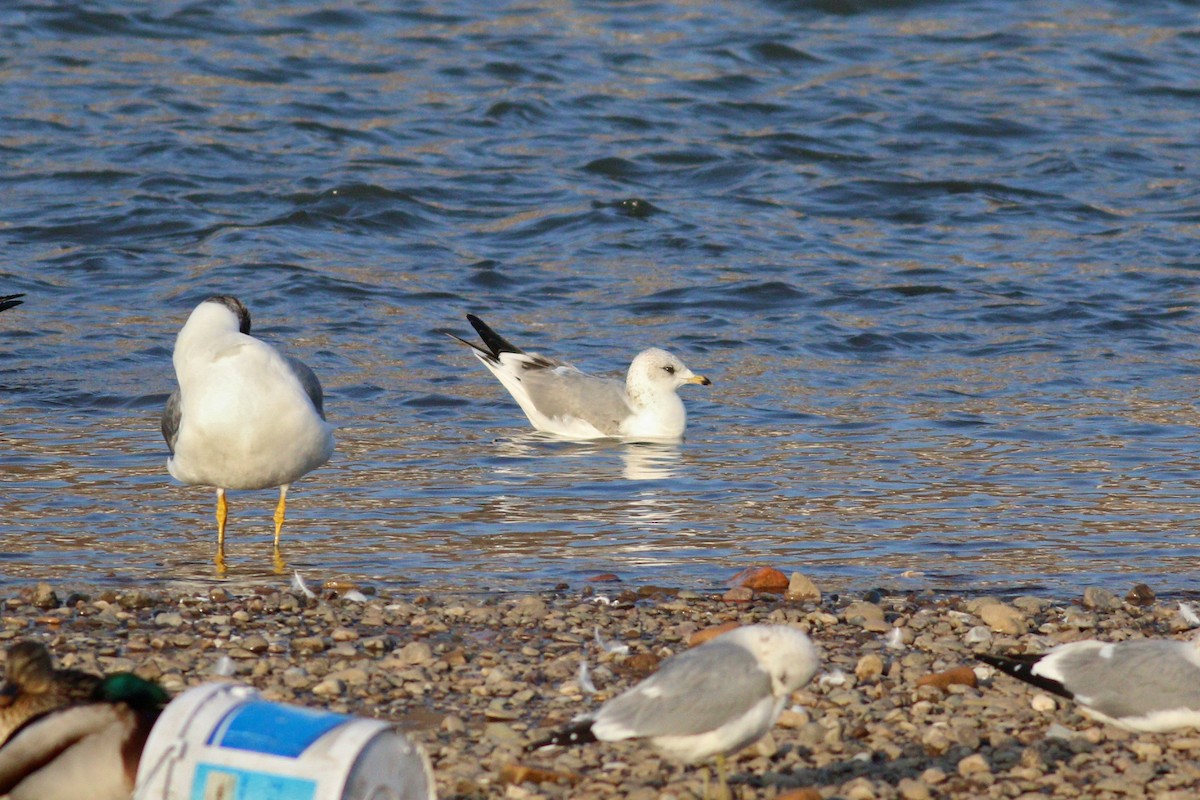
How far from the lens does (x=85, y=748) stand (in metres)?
3.69

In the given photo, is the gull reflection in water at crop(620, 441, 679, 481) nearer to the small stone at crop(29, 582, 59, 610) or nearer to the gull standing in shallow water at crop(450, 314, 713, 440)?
the gull standing in shallow water at crop(450, 314, 713, 440)

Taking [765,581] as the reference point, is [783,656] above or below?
above

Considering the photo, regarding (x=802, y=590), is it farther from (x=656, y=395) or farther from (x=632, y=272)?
(x=632, y=272)

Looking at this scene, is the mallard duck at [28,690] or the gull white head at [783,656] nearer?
the mallard duck at [28,690]

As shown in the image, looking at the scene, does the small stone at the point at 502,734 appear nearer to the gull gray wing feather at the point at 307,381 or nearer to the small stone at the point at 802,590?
the small stone at the point at 802,590

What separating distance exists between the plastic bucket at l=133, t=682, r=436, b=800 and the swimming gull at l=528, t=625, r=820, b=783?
516 mm

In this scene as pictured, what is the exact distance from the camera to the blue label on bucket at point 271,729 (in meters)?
3.64

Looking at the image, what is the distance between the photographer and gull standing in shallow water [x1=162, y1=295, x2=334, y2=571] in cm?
648

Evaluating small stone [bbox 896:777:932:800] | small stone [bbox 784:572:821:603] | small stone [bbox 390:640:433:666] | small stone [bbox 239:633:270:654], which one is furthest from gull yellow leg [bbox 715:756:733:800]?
small stone [bbox 784:572:821:603]

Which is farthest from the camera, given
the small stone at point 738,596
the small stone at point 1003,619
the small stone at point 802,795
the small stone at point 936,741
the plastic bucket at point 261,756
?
the small stone at point 738,596

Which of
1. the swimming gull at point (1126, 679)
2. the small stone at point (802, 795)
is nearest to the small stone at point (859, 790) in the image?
the small stone at point (802, 795)

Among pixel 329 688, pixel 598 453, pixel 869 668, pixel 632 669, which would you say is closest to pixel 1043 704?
pixel 869 668

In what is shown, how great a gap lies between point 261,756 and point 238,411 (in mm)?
2978

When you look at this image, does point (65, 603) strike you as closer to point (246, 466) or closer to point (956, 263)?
point (246, 466)
